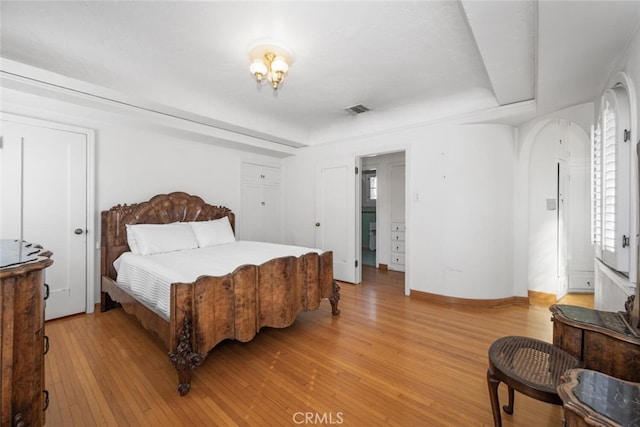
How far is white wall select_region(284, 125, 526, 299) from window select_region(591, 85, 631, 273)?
126 centimetres

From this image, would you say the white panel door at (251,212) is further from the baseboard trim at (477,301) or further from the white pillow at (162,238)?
the baseboard trim at (477,301)

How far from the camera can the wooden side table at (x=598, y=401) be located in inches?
29.9

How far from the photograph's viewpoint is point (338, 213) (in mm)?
4586

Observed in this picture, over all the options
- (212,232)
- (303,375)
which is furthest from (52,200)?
(303,375)

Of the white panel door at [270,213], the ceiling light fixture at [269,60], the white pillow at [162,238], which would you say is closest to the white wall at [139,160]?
the white pillow at [162,238]

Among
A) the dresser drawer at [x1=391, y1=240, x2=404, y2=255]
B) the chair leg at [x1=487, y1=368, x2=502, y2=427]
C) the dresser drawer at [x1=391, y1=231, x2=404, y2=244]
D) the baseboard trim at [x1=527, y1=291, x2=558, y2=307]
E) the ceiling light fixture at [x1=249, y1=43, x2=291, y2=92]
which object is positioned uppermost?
the ceiling light fixture at [x1=249, y1=43, x2=291, y2=92]

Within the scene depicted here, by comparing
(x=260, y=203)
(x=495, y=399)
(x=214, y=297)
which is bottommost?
(x=495, y=399)

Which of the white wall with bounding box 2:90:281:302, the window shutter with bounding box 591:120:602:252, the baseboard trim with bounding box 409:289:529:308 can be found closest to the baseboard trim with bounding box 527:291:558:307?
the baseboard trim with bounding box 409:289:529:308

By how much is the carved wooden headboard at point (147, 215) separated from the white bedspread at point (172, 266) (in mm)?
194

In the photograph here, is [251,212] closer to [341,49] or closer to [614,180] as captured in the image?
[341,49]

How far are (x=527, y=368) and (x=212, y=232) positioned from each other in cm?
351

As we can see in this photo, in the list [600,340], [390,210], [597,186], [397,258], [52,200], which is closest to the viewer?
[600,340]

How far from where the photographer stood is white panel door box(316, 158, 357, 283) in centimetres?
439
